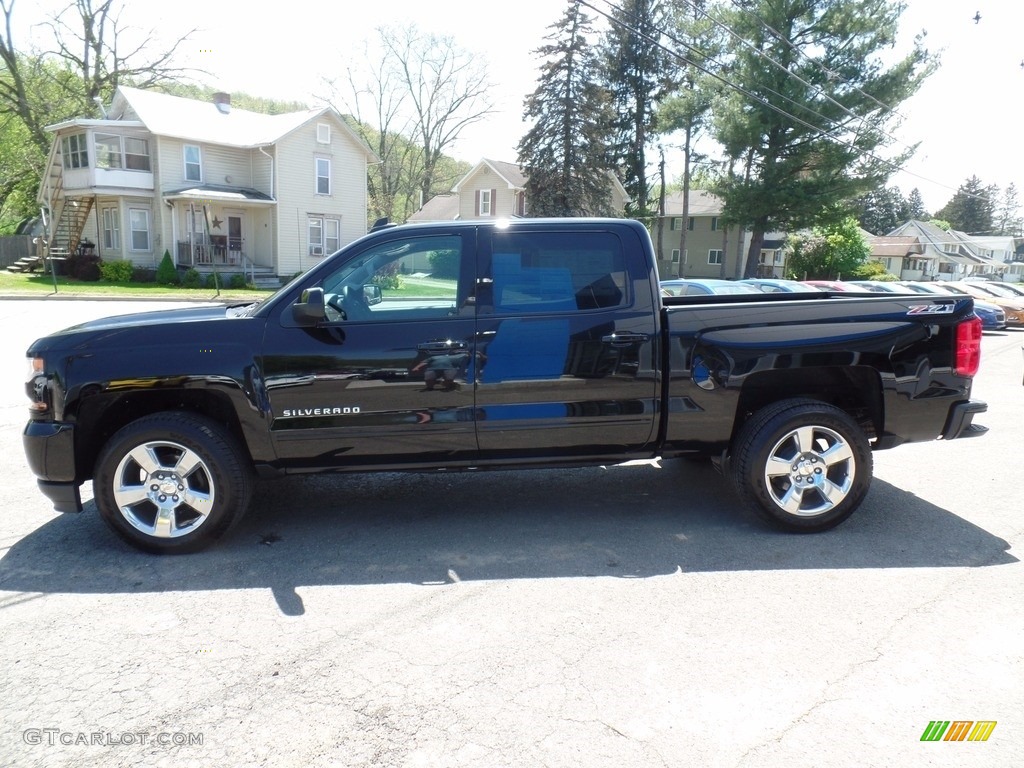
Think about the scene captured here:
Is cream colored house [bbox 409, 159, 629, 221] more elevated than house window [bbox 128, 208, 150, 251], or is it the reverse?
cream colored house [bbox 409, 159, 629, 221]

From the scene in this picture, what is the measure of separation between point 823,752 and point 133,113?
3696 centimetres

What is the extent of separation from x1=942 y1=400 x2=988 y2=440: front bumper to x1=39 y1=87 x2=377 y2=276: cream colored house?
31.3m

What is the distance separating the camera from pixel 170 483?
437cm

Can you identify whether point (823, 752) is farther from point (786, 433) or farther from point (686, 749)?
point (786, 433)

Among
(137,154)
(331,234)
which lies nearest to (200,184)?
(137,154)

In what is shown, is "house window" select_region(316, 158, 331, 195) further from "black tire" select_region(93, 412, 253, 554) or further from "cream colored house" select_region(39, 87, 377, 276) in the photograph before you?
"black tire" select_region(93, 412, 253, 554)

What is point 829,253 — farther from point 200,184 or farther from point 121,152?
point 121,152

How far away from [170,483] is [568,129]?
34.9m

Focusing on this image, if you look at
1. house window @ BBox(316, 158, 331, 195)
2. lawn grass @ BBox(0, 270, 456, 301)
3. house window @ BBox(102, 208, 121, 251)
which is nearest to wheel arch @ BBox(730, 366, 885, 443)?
lawn grass @ BBox(0, 270, 456, 301)

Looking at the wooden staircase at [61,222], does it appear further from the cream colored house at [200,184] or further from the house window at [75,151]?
the house window at [75,151]

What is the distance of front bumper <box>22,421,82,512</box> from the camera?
4297 millimetres

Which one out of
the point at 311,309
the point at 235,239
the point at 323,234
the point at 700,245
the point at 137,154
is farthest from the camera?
the point at 700,245

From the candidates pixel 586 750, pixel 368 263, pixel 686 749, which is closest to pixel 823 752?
pixel 686 749

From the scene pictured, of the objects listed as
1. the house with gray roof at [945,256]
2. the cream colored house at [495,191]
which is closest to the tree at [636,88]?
the cream colored house at [495,191]
